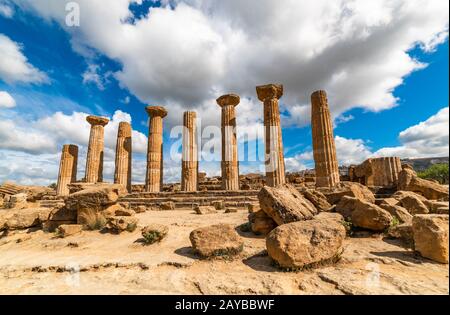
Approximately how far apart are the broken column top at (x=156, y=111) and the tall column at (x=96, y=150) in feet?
16.9

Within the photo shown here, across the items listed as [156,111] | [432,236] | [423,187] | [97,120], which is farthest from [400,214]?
[97,120]

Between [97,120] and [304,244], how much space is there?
2223cm

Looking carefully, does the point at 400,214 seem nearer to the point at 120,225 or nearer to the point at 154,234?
the point at 154,234

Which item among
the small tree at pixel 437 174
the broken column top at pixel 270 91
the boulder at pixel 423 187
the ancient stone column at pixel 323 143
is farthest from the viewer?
the small tree at pixel 437 174

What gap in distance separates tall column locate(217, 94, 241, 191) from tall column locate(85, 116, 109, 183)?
12.2 meters

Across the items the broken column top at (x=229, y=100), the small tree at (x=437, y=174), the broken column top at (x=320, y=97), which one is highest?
the broken column top at (x=229, y=100)

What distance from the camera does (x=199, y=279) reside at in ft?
13.4

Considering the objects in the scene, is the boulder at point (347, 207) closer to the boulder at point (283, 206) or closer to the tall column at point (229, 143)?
the boulder at point (283, 206)

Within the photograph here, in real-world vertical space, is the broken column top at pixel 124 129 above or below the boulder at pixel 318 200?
above

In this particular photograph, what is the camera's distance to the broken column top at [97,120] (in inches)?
826

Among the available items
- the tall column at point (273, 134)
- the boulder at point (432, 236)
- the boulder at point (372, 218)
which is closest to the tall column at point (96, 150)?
→ the tall column at point (273, 134)

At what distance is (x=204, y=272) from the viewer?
444cm
